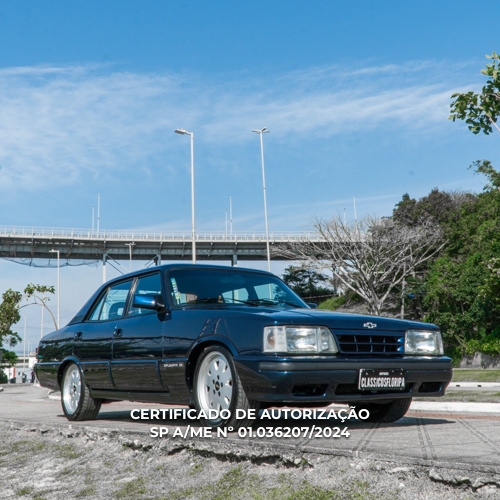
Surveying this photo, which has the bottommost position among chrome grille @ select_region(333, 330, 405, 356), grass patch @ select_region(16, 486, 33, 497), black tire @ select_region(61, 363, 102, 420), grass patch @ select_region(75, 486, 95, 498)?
grass patch @ select_region(16, 486, 33, 497)

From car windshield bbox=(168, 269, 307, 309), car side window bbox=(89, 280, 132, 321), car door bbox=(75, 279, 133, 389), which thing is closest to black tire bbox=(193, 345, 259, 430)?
car windshield bbox=(168, 269, 307, 309)

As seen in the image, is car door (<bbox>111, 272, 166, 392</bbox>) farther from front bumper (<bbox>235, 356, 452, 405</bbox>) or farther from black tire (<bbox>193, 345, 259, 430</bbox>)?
front bumper (<bbox>235, 356, 452, 405</bbox>)

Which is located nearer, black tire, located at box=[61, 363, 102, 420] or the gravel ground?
the gravel ground

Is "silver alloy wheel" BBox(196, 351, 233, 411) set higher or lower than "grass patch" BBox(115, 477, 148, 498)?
higher

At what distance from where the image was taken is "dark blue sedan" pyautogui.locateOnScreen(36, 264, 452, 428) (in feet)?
17.3

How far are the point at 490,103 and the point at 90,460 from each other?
27.9ft

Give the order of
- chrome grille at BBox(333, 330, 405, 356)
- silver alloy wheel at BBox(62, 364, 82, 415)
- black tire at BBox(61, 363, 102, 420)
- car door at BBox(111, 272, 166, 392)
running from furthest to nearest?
silver alloy wheel at BBox(62, 364, 82, 415), black tire at BBox(61, 363, 102, 420), car door at BBox(111, 272, 166, 392), chrome grille at BBox(333, 330, 405, 356)

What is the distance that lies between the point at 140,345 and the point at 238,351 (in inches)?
60.8

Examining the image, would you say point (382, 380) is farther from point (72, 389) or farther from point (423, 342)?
point (72, 389)

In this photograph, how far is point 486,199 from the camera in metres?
52.8

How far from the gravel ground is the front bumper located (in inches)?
27.6

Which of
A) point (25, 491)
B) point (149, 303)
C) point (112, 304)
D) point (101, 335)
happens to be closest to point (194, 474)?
point (25, 491)

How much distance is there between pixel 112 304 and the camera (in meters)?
7.65

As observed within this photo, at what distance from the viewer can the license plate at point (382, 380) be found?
544 cm
